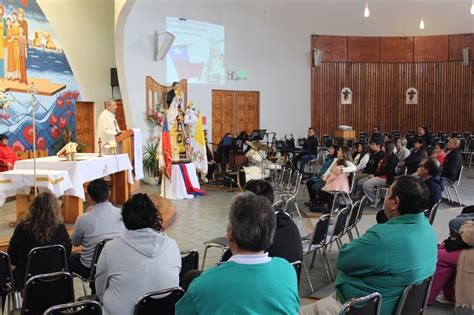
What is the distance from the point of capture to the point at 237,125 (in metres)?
15.5

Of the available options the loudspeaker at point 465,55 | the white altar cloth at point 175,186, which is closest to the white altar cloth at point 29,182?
the white altar cloth at point 175,186

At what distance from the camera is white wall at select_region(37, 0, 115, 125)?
1150 centimetres

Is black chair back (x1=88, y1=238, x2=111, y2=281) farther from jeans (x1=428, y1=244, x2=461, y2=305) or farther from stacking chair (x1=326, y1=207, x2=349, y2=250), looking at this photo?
jeans (x1=428, y1=244, x2=461, y2=305)

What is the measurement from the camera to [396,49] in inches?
717

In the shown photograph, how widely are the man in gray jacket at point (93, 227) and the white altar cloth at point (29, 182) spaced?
233 cm

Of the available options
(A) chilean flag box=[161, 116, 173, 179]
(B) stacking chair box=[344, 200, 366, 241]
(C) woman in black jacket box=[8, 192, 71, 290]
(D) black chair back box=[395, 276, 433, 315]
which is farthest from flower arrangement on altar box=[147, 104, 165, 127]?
(D) black chair back box=[395, 276, 433, 315]

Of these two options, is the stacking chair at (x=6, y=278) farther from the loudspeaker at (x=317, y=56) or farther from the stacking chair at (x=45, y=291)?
the loudspeaker at (x=317, y=56)

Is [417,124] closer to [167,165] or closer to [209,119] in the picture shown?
[209,119]

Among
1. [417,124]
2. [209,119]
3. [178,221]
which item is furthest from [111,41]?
[417,124]

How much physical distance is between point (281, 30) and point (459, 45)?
6.01 metres

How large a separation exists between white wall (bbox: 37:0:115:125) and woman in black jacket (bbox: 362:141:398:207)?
21.8ft

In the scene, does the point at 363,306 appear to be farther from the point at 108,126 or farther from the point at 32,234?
the point at 108,126

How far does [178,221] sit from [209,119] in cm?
693

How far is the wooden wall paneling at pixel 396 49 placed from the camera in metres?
18.1
